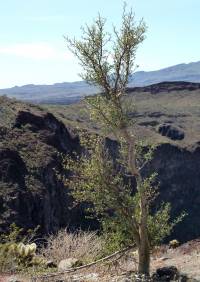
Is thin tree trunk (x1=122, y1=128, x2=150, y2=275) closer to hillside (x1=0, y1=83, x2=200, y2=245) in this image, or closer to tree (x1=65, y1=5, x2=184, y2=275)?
tree (x1=65, y1=5, x2=184, y2=275)

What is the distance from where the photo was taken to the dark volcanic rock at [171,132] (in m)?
178

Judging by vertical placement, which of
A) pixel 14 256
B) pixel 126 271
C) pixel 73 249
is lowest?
pixel 73 249

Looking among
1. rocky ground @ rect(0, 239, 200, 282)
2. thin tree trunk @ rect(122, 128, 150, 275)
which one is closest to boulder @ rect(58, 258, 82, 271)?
rocky ground @ rect(0, 239, 200, 282)

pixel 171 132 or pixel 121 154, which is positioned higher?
pixel 121 154

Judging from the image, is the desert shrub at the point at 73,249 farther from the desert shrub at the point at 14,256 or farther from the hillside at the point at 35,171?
the hillside at the point at 35,171

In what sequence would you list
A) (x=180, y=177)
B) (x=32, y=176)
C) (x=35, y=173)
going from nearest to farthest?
(x=32, y=176) → (x=35, y=173) → (x=180, y=177)

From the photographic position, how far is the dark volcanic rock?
584ft

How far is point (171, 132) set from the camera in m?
178

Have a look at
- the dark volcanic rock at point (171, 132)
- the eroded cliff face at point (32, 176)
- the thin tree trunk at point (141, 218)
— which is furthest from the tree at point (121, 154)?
the dark volcanic rock at point (171, 132)

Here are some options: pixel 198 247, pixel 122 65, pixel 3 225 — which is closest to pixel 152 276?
pixel 198 247

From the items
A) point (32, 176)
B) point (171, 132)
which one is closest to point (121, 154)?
point (32, 176)

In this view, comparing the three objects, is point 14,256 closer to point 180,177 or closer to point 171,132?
point 180,177

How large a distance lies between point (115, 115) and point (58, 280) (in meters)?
5.15

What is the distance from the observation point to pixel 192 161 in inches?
6447
